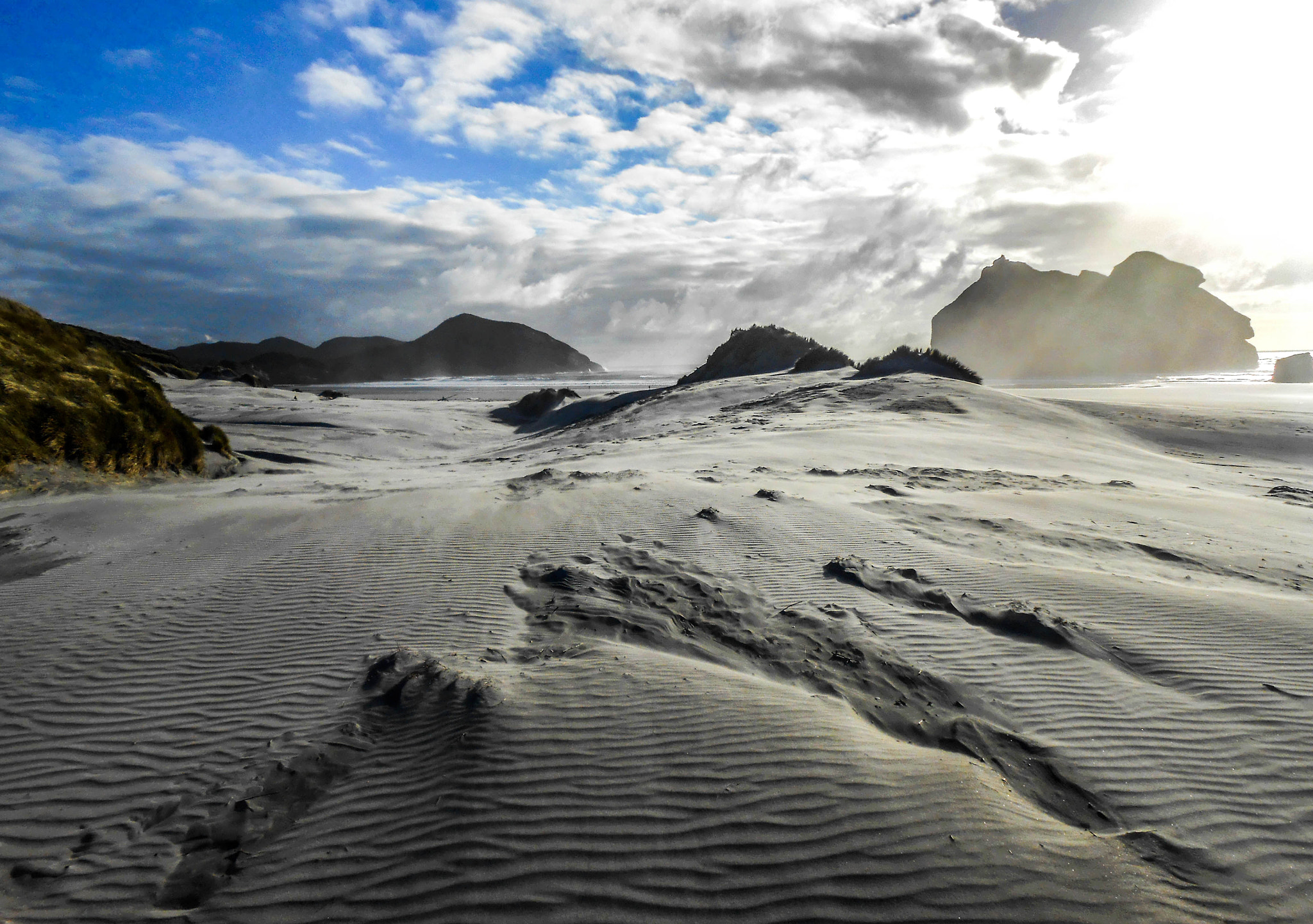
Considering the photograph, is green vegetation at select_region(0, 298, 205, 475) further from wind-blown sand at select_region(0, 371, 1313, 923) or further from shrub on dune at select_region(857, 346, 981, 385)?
shrub on dune at select_region(857, 346, 981, 385)

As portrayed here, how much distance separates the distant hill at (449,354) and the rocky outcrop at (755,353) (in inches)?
4131

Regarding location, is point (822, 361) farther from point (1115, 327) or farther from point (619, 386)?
point (1115, 327)

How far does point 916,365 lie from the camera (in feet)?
74.4

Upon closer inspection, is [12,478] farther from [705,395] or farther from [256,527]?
[705,395]

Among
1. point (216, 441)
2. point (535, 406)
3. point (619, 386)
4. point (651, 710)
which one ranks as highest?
point (619, 386)

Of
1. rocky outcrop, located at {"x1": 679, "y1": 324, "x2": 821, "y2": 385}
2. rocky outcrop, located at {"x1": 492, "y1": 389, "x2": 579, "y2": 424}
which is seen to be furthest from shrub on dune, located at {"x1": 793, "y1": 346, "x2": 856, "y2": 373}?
rocky outcrop, located at {"x1": 492, "y1": 389, "x2": 579, "y2": 424}

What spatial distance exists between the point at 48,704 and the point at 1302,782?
258 inches

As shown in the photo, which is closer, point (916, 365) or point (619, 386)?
point (916, 365)

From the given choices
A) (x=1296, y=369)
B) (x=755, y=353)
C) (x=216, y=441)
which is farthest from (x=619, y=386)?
(x=1296, y=369)

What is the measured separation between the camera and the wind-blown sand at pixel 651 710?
233 cm

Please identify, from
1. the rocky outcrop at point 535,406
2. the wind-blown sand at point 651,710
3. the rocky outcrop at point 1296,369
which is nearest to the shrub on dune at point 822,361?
the rocky outcrop at point 535,406

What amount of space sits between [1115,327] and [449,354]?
137658 mm

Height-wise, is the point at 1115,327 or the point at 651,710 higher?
the point at 1115,327

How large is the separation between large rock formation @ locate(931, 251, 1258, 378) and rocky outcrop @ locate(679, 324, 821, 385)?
6434 centimetres
